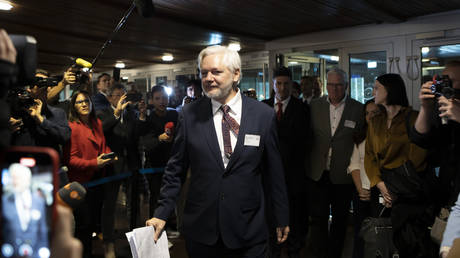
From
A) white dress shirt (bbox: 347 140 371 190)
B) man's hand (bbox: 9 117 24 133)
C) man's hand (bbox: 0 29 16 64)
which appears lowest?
white dress shirt (bbox: 347 140 371 190)

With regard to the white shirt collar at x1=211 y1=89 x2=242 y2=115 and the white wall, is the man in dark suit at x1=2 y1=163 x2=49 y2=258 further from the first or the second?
the white wall

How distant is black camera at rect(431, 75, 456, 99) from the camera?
1.81 m

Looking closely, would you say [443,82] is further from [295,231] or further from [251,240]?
[295,231]

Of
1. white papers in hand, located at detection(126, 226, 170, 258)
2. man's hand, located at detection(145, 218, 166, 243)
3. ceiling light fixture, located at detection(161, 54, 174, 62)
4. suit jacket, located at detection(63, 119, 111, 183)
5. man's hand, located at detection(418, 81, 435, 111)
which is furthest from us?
ceiling light fixture, located at detection(161, 54, 174, 62)

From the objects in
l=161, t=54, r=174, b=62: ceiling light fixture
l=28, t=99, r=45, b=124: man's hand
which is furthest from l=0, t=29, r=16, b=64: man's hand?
l=161, t=54, r=174, b=62: ceiling light fixture

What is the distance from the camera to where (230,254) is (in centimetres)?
182

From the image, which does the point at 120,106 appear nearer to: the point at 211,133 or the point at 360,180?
the point at 211,133

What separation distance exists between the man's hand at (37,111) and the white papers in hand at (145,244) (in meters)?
1.18

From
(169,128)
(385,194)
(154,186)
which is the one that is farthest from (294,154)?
(154,186)

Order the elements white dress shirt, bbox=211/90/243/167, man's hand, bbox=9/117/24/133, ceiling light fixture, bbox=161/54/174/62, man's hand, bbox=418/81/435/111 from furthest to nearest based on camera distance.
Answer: ceiling light fixture, bbox=161/54/174/62 < man's hand, bbox=9/117/24/133 < man's hand, bbox=418/81/435/111 < white dress shirt, bbox=211/90/243/167

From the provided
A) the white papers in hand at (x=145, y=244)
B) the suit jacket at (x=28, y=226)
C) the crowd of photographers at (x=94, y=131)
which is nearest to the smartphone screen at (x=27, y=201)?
the suit jacket at (x=28, y=226)

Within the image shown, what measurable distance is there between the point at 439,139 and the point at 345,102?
123cm

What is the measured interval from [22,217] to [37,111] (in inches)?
78.8

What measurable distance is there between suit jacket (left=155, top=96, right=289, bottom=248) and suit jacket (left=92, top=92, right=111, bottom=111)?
1.79 meters
